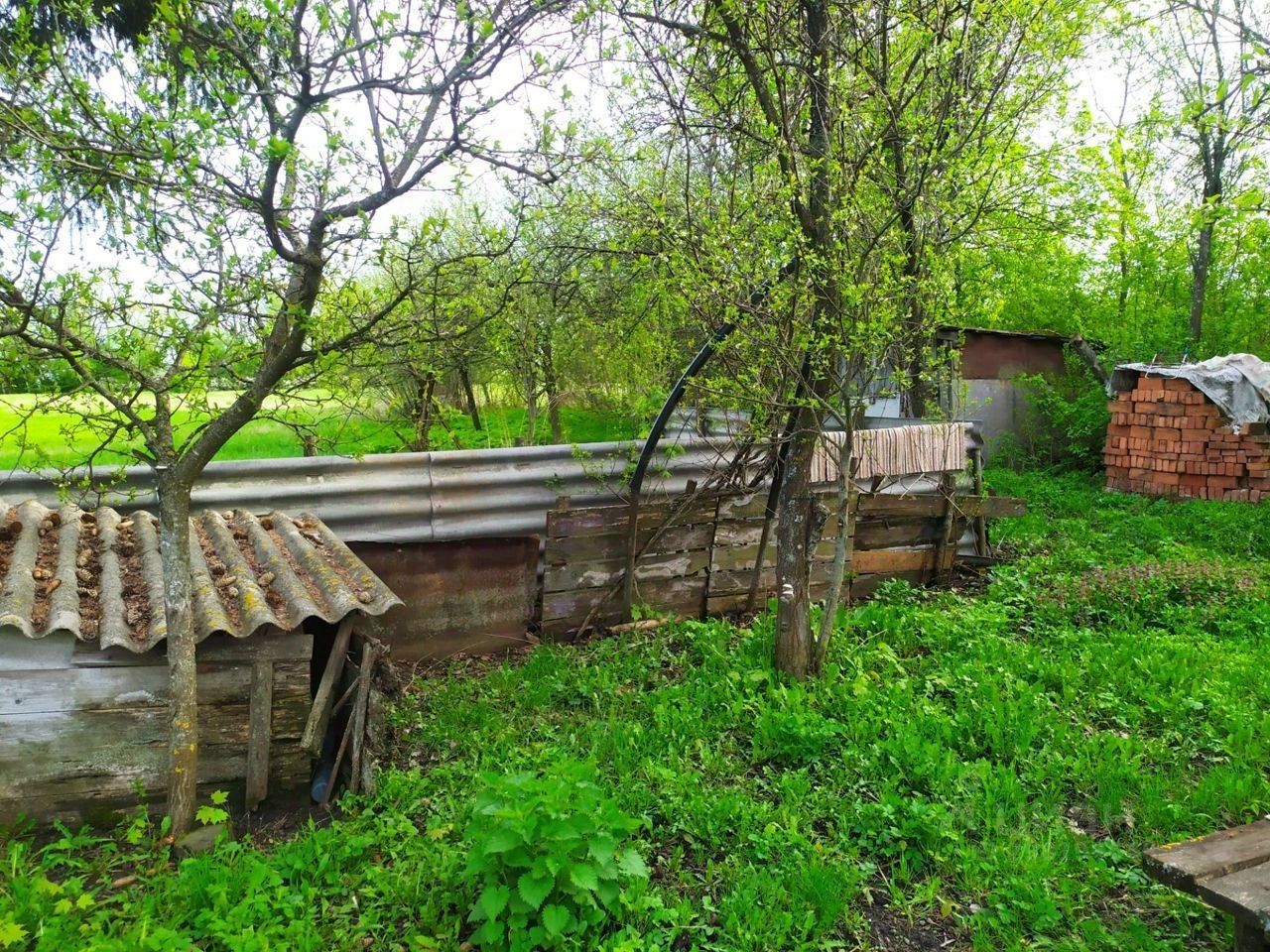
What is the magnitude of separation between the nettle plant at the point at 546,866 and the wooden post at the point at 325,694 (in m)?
1.25

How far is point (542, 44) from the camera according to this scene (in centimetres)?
325

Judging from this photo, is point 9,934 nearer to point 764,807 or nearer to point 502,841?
point 502,841

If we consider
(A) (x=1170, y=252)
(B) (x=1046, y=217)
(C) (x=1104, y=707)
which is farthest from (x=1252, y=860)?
(A) (x=1170, y=252)

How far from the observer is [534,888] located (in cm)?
255

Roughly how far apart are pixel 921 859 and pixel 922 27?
438cm

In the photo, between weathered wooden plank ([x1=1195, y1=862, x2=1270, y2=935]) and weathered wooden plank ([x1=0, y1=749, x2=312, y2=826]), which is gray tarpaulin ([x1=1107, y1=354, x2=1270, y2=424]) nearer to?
weathered wooden plank ([x1=1195, y1=862, x2=1270, y2=935])

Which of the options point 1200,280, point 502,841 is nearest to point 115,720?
point 502,841

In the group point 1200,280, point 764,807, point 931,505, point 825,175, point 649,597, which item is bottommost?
point 764,807

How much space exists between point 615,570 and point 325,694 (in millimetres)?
2439

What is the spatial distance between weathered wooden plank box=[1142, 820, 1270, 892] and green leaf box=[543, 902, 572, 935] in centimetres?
192

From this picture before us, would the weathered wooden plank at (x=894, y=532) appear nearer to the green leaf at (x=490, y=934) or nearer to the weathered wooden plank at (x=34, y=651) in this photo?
the green leaf at (x=490, y=934)

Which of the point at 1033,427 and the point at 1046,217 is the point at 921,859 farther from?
the point at 1033,427

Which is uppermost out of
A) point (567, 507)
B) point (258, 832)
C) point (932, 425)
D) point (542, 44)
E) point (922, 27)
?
point (922, 27)

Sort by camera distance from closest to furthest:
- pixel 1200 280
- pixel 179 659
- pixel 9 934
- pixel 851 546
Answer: pixel 9 934 < pixel 179 659 < pixel 851 546 < pixel 1200 280
